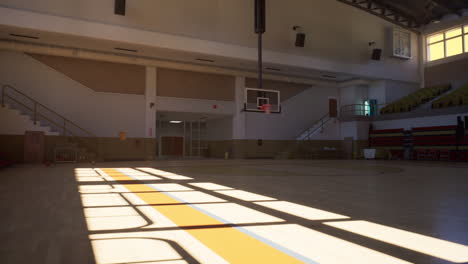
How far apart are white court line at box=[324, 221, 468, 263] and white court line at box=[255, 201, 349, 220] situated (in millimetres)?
365

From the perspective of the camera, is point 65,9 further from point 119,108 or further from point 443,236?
point 443,236

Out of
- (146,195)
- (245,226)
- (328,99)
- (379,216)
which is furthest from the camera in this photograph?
(328,99)

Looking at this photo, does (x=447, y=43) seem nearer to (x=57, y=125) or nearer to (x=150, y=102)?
(x=150, y=102)

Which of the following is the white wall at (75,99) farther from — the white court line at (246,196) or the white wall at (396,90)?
the white wall at (396,90)

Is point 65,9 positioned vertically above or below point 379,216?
above

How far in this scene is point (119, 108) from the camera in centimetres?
2055

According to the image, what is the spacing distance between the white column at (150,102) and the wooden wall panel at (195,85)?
0.48 meters

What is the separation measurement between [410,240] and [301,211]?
1.68 m

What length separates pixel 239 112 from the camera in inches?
943

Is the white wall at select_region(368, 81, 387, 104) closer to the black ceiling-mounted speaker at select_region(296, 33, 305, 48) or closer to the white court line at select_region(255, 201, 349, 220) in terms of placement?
the black ceiling-mounted speaker at select_region(296, 33, 305, 48)

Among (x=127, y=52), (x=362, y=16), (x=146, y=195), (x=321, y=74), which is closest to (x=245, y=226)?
(x=146, y=195)

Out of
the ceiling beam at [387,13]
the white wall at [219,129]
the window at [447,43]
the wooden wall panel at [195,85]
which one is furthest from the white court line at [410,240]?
the window at [447,43]

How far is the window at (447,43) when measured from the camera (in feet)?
81.6

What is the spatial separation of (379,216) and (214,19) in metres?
17.5
